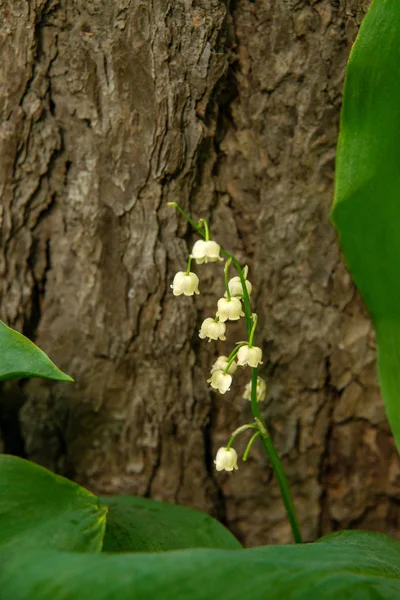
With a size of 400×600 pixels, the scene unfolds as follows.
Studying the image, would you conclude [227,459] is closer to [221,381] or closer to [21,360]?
[221,381]

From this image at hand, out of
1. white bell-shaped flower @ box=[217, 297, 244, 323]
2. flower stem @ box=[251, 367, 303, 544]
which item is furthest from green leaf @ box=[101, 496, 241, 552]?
white bell-shaped flower @ box=[217, 297, 244, 323]

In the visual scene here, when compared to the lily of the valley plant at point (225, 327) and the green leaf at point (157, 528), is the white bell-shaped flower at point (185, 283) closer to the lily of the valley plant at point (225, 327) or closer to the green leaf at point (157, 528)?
the lily of the valley plant at point (225, 327)

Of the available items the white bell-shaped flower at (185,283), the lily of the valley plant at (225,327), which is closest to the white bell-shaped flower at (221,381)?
the lily of the valley plant at (225,327)

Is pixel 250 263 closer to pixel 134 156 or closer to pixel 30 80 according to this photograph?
pixel 134 156

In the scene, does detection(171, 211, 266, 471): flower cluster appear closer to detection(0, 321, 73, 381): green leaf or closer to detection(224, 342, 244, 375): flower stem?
detection(224, 342, 244, 375): flower stem

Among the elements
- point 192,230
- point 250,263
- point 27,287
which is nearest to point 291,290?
point 250,263

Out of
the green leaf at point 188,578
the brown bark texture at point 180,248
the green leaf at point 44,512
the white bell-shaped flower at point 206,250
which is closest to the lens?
the green leaf at point 188,578

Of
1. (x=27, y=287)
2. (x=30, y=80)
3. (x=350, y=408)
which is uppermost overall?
(x=30, y=80)
